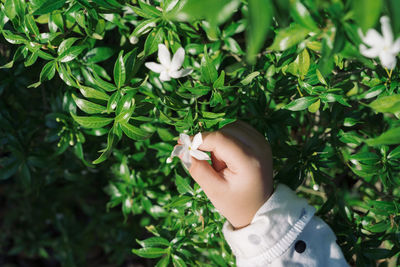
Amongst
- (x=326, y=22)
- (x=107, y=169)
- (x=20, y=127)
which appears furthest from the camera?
(x=107, y=169)

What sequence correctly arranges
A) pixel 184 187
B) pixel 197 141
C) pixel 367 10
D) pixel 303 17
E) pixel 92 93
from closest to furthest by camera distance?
pixel 367 10, pixel 303 17, pixel 197 141, pixel 92 93, pixel 184 187

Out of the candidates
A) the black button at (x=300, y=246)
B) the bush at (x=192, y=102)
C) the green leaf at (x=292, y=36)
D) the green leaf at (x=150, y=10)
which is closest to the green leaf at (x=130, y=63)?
the bush at (x=192, y=102)

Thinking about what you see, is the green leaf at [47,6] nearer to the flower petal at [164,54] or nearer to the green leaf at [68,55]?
the green leaf at [68,55]

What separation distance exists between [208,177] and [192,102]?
0.24 metres

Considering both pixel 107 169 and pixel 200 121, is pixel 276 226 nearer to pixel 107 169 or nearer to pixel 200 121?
pixel 200 121

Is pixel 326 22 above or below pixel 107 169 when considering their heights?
above

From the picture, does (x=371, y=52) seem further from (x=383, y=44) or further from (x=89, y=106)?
(x=89, y=106)

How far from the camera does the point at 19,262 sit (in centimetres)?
276

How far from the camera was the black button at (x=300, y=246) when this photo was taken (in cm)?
104

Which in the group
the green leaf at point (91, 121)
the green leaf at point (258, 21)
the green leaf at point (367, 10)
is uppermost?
the green leaf at point (367, 10)

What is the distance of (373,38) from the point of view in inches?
28.5

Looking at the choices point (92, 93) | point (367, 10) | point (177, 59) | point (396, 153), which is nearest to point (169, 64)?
point (177, 59)

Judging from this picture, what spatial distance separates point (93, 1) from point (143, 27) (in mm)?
150

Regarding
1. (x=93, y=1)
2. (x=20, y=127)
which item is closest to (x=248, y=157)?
(x=93, y=1)
